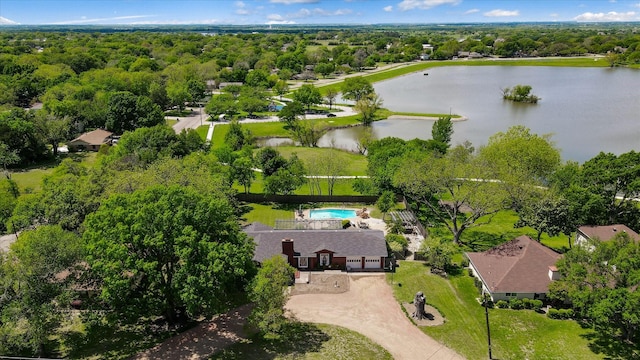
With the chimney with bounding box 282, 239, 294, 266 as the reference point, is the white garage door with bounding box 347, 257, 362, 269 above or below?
below

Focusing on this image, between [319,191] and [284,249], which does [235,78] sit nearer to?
[319,191]

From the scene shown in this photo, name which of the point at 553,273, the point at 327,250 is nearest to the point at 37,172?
the point at 327,250

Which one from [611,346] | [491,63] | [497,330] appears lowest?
[497,330]

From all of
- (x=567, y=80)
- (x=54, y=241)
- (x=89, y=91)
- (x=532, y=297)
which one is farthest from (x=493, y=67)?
(x=54, y=241)

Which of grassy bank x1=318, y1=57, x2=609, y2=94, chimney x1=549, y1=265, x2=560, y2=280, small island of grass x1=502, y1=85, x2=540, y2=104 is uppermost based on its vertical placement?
grassy bank x1=318, y1=57, x2=609, y2=94

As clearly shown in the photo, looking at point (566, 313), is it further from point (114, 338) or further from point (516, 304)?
point (114, 338)

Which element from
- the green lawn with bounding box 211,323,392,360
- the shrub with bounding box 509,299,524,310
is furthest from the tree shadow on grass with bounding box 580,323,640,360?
the green lawn with bounding box 211,323,392,360

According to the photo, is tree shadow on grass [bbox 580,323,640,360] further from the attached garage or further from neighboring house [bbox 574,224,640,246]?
the attached garage
